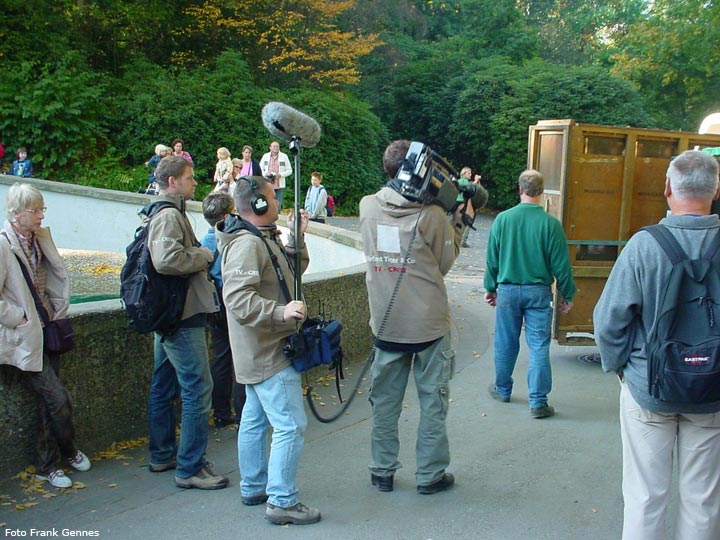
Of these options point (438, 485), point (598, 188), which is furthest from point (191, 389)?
point (598, 188)

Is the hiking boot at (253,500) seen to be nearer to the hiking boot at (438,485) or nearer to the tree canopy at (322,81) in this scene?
the hiking boot at (438,485)

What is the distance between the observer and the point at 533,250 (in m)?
6.16

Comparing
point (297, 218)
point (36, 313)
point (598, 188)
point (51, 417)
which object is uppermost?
point (598, 188)

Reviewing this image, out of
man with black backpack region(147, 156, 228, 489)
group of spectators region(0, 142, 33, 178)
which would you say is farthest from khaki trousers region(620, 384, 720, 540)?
group of spectators region(0, 142, 33, 178)

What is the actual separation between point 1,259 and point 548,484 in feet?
11.3

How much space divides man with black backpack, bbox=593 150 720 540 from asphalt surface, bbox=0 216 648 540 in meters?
0.95

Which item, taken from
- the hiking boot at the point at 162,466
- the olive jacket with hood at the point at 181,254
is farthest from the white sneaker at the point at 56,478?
the olive jacket with hood at the point at 181,254

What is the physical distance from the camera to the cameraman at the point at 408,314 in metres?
4.48

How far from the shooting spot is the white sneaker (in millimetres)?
4641

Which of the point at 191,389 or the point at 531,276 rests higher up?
the point at 531,276

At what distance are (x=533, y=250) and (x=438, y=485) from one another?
87.7 inches

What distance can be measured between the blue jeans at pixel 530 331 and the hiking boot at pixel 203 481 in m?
2.60

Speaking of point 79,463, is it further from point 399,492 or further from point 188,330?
point 399,492

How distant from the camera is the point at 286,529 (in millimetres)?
4199
